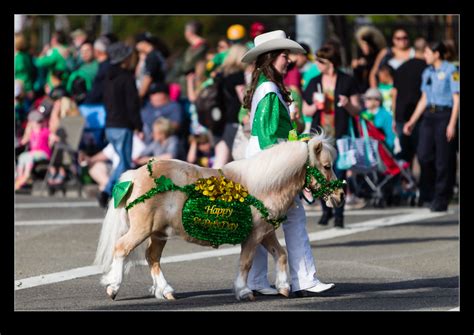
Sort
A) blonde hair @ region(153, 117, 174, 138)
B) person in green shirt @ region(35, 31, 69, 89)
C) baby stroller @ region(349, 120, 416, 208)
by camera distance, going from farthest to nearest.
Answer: person in green shirt @ region(35, 31, 69, 89)
blonde hair @ region(153, 117, 174, 138)
baby stroller @ region(349, 120, 416, 208)

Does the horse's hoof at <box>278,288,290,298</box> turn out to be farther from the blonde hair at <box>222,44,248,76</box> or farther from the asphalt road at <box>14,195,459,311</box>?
the blonde hair at <box>222,44,248,76</box>

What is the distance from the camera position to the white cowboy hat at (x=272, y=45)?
33.6 feet

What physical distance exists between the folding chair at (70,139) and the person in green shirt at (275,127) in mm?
9657

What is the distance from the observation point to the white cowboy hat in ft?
33.6

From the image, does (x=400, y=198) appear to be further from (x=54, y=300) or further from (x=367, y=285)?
(x=54, y=300)

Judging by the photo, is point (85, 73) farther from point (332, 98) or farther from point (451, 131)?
point (332, 98)

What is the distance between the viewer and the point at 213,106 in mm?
17250

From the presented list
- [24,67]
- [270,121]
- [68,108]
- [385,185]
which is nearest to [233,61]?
[385,185]

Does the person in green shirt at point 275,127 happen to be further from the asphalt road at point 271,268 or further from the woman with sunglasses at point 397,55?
the woman with sunglasses at point 397,55

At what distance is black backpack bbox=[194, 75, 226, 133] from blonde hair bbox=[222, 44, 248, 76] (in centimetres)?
19

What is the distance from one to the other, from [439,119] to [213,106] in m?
3.01

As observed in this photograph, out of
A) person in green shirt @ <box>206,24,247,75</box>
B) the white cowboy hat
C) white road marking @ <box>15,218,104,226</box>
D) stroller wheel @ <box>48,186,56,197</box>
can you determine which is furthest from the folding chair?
the white cowboy hat
